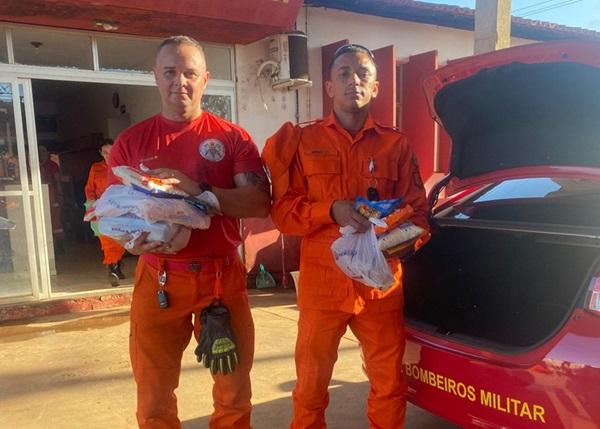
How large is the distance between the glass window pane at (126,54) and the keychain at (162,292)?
393 cm

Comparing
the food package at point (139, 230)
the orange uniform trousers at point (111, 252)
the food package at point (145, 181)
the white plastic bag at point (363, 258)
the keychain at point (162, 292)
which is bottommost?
the orange uniform trousers at point (111, 252)

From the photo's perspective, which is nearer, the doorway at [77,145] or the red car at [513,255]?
the red car at [513,255]

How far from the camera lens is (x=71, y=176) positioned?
11133 millimetres

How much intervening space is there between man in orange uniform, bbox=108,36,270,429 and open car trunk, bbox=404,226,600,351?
3.10 ft

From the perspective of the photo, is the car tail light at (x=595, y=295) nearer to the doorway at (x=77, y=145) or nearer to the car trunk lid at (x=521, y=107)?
the car trunk lid at (x=521, y=107)

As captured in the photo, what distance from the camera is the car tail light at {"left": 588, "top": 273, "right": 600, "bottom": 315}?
70.0 inches

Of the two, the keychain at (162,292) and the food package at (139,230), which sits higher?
the food package at (139,230)

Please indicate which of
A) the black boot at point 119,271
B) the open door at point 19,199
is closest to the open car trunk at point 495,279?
the open door at point 19,199

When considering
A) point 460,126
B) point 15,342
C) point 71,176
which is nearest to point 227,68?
point 15,342

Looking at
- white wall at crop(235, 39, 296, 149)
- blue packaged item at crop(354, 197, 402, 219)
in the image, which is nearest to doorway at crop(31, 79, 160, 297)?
white wall at crop(235, 39, 296, 149)

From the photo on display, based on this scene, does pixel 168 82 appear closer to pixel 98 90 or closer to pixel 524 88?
pixel 524 88

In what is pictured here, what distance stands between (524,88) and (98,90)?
9435mm

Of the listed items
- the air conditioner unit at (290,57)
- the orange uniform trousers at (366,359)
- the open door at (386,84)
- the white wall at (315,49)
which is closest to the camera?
the orange uniform trousers at (366,359)

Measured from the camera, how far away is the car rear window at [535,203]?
2830 millimetres
